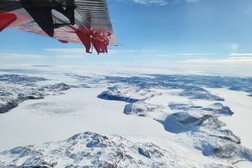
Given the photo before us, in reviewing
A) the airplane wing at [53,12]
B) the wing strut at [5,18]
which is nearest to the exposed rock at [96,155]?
the airplane wing at [53,12]

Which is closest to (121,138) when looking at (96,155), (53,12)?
(96,155)

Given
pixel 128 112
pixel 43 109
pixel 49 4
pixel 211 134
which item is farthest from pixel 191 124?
pixel 49 4

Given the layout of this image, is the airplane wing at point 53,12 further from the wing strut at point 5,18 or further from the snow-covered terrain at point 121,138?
the snow-covered terrain at point 121,138

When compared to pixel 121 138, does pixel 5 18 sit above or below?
above

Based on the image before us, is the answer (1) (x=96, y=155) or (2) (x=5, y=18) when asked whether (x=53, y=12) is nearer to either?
(2) (x=5, y=18)

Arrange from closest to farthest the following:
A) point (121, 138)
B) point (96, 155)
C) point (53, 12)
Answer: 1. point (53, 12)
2. point (96, 155)
3. point (121, 138)

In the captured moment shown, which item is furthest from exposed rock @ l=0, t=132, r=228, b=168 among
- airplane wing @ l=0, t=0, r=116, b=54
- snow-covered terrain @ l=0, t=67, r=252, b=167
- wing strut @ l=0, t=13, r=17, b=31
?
wing strut @ l=0, t=13, r=17, b=31

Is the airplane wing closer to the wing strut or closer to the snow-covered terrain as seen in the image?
the wing strut

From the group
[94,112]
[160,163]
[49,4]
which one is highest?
[49,4]

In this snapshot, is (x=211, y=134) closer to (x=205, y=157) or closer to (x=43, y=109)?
(x=205, y=157)

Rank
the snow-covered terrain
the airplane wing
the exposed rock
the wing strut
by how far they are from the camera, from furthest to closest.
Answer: the snow-covered terrain < the exposed rock < the wing strut < the airplane wing

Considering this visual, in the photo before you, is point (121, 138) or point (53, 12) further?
point (121, 138)
